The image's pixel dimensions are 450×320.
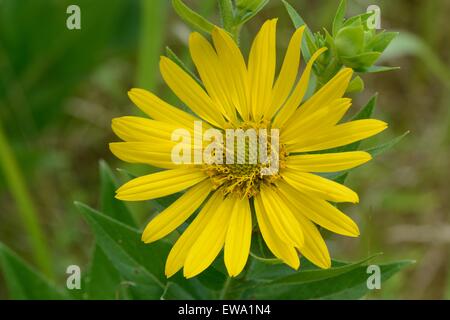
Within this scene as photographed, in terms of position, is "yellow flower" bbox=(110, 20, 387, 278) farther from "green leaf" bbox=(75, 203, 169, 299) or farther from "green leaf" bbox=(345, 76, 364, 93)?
"green leaf" bbox=(75, 203, 169, 299)

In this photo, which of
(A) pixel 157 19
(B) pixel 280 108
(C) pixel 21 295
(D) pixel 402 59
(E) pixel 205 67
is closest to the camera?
(E) pixel 205 67

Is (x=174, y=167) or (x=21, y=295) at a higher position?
(x=174, y=167)

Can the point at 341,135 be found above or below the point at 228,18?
below

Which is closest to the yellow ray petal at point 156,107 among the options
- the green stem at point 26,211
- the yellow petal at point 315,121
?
the yellow petal at point 315,121

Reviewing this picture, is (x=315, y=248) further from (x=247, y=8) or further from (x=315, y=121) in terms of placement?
(x=247, y=8)

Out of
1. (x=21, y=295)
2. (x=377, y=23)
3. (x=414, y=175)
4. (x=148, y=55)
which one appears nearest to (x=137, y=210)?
(x=148, y=55)

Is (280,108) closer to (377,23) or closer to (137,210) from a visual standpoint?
(377,23)

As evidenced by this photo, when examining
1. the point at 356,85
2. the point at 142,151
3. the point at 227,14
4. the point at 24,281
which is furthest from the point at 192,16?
the point at 24,281
